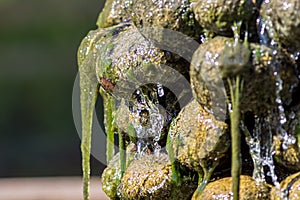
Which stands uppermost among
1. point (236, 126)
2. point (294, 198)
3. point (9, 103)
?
point (236, 126)

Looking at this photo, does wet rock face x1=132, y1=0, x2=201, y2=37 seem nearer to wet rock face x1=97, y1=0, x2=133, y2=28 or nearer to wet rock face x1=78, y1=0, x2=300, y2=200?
wet rock face x1=78, y1=0, x2=300, y2=200

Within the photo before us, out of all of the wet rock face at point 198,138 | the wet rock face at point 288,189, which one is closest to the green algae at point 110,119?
the wet rock face at point 198,138

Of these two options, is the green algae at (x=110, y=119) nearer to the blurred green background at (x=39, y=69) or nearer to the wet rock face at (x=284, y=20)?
the wet rock face at (x=284, y=20)

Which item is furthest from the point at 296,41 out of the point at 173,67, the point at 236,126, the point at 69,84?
the point at 69,84

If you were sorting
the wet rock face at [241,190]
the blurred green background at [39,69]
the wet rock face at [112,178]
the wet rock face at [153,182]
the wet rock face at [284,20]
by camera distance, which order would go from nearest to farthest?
1. the wet rock face at [284,20]
2. the wet rock face at [241,190]
3. the wet rock face at [153,182]
4. the wet rock face at [112,178]
5. the blurred green background at [39,69]

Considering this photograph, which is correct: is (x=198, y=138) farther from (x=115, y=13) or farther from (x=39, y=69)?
(x=39, y=69)

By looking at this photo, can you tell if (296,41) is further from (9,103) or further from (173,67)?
(9,103)

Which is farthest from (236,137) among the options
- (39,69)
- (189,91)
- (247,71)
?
(39,69)
